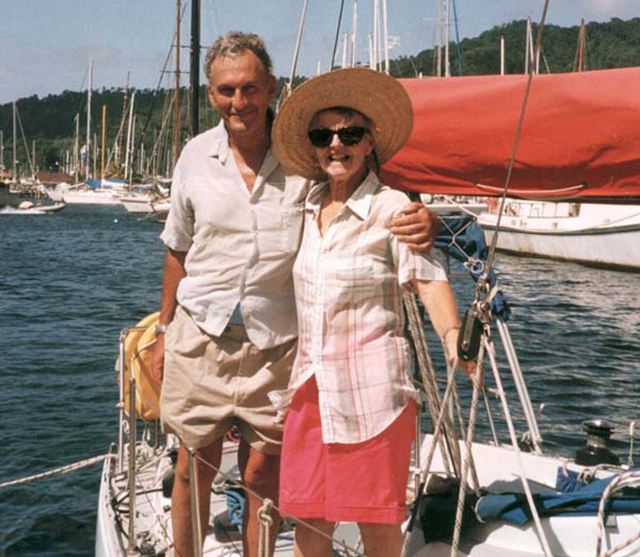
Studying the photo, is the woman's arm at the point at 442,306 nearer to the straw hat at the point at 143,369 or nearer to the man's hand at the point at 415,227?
the man's hand at the point at 415,227

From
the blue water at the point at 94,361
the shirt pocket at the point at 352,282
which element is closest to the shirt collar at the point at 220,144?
the shirt pocket at the point at 352,282

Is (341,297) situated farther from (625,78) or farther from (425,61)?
(425,61)

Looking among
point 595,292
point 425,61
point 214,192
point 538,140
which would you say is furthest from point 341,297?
point 425,61

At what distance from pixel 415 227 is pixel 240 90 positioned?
82 centimetres

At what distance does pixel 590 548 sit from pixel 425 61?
48299 mm

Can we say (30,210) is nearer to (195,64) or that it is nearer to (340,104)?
(195,64)

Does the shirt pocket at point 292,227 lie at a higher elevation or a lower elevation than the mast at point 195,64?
lower

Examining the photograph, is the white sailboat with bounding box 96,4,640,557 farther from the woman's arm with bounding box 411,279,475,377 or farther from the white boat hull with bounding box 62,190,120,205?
the white boat hull with bounding box 62,190,120,205

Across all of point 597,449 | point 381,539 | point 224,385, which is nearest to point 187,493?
point 224,385

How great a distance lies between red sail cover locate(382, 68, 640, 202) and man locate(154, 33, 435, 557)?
0.75 metres

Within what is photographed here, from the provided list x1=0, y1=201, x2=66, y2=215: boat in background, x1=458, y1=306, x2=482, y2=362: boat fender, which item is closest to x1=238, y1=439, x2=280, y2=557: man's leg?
x1=458, y1=306, x2=482, y2=362: boat fender

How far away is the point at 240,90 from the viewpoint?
2.89m

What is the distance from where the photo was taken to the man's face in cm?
289

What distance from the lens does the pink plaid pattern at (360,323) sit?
2.57m
